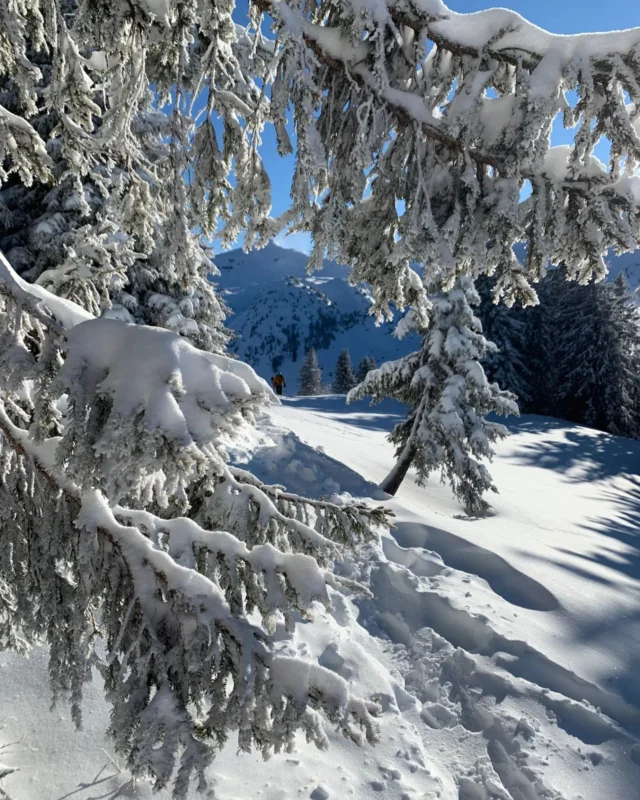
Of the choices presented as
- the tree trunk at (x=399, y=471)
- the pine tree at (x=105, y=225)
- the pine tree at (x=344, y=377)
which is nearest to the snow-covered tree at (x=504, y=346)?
the tree trunk at (x=399, y=471)

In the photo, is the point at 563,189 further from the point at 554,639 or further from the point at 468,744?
the point at 554,639

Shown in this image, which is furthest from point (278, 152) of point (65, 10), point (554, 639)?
point (65, 10)

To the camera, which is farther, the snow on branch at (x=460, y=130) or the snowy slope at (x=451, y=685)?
the snowy slope at (x=451, y=685)

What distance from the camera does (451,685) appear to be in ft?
18.1

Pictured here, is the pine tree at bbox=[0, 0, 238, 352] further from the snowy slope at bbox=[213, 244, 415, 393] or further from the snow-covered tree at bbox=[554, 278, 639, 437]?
the snowy slope at bbox=[213, 244, 415, 393]

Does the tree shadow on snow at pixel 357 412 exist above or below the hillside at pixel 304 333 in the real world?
below

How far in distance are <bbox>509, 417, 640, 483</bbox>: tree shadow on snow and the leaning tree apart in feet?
71.0

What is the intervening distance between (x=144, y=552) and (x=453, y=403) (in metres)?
11.2

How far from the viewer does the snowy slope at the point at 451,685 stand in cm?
394

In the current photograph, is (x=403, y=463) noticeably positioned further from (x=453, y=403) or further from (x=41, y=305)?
(x=41, y=305)

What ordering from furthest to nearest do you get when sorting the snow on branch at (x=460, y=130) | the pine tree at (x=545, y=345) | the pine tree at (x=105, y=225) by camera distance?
the pine tree at (x=545, y=345)
the pine tree at (x=105, y=225)
the snow on branch at (x=460, y=130)

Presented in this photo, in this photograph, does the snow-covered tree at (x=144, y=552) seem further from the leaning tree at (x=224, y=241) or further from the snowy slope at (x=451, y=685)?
the snowy slope at (x=451, y=685)

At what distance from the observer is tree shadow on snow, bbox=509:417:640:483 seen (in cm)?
2325

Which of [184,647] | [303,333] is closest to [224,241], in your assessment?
[184,647]
